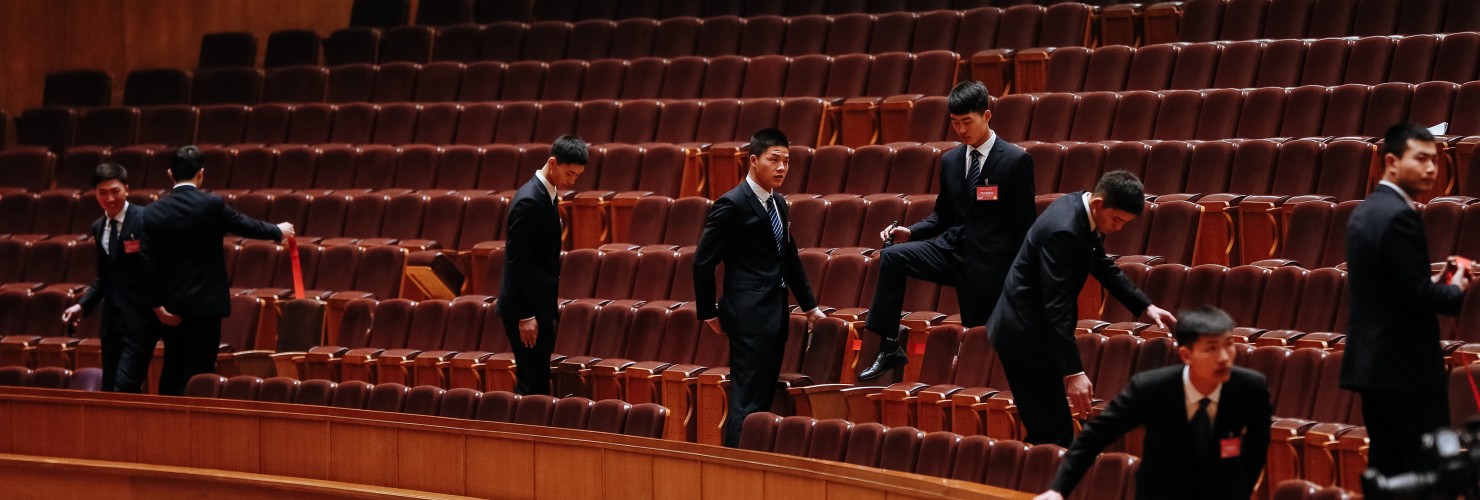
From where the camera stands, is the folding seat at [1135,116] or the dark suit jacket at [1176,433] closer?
the dark suit jacket at [1176,433]

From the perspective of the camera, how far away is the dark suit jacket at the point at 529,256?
1960 millimetres

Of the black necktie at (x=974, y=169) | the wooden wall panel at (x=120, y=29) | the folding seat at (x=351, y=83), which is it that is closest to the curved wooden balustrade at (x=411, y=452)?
the black necktie at (x=974, y=169)

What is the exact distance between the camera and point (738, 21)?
3.25m

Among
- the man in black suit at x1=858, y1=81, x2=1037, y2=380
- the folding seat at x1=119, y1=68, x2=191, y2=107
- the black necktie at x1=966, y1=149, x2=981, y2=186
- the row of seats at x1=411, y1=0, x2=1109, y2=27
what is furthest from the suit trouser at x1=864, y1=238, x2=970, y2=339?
the folding seat at x1=119, y1=68, x2=191, y2=107

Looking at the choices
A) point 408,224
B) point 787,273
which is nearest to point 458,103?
point 408,224

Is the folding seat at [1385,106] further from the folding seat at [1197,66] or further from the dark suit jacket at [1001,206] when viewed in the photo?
the dark suit jacket at [1001,206]

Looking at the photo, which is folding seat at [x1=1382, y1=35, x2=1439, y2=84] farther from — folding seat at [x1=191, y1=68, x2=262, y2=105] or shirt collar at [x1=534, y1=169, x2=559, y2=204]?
folding seat at [x1=191, y1=68, x2=262, y2=105]

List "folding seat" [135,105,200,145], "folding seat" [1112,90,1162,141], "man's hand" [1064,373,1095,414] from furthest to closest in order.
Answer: "folding seat" [135,105,200,145] < "folding seat" [1112,90,1162,141] < "man's hand" [1064,373,1095,414]

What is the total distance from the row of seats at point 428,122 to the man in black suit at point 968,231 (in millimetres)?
824

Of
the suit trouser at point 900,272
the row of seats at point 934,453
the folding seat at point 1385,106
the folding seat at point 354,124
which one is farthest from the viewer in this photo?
the folding seat at point 354,124

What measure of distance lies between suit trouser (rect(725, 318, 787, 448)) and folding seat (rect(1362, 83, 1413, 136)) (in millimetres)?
942

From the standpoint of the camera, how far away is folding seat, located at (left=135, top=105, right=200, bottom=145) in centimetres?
335

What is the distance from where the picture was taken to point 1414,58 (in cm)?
232

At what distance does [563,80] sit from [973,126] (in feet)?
5.26
